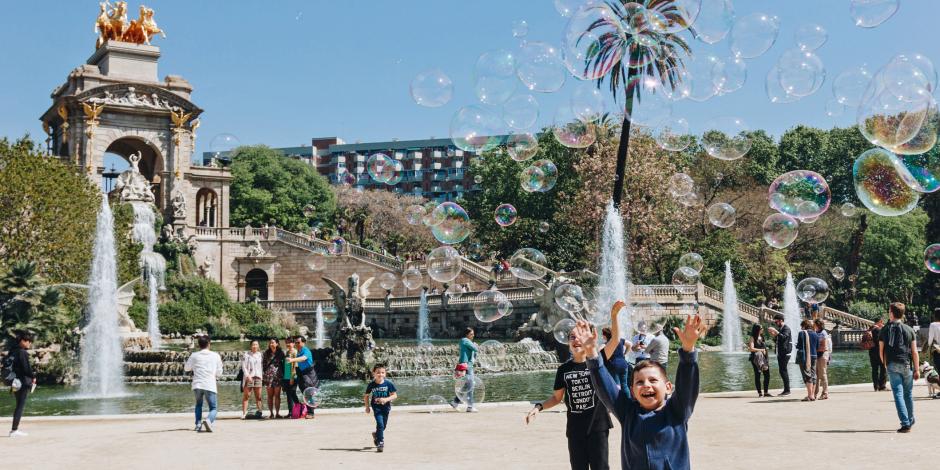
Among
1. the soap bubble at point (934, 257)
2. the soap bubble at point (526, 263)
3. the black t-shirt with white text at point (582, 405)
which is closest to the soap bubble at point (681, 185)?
the soap bubble at point (526, 263)

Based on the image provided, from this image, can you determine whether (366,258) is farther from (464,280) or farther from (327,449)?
(327,449)

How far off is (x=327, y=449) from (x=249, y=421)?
12.7ft

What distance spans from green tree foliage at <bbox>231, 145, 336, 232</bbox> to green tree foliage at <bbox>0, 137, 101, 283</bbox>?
43962 millimetres

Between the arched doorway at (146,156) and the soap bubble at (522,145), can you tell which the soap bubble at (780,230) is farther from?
the arched doorway at (146,156)

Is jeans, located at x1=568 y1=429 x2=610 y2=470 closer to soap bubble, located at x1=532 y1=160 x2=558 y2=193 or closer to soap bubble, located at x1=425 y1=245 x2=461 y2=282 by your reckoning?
soap bubble, located at x1=532 y1=160 x2=558 y2=193

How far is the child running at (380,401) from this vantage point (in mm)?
10828

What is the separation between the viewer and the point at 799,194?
57.6 ft

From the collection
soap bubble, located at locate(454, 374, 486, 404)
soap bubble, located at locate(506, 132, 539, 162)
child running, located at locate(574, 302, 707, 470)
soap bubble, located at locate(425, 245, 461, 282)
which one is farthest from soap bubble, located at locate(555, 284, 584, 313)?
child running, located at locate(574, 302, 707, 470)

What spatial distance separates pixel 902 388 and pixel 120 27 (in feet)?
212

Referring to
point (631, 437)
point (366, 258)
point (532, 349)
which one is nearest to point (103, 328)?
point (532, 349)

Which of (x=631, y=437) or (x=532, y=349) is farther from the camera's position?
(x=532, y=349)

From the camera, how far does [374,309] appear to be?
5306 cm

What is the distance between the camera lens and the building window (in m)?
68.4

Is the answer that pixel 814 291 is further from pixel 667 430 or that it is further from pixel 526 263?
pixel 667 430
